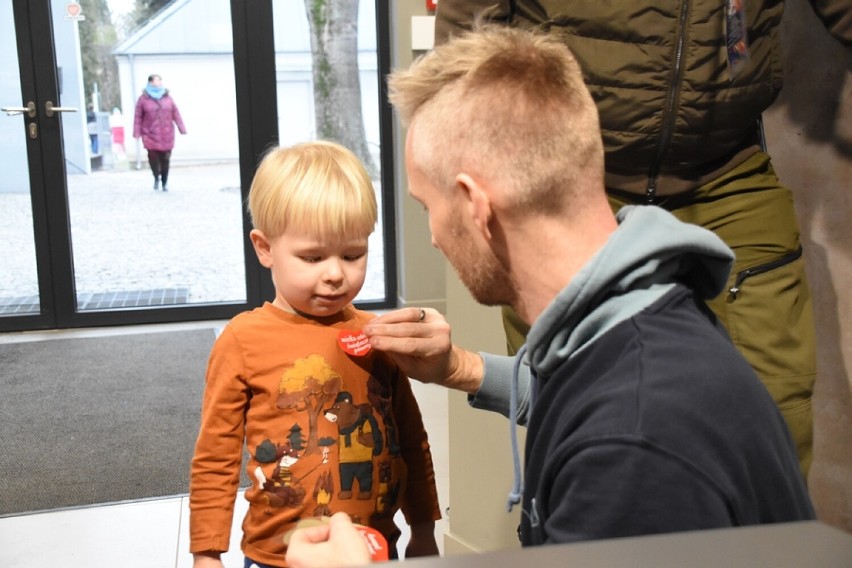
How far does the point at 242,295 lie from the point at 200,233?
46 centimetres

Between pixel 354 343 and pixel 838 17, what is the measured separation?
1.19 meters

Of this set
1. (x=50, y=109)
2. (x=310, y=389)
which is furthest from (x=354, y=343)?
(x=50, y=109)

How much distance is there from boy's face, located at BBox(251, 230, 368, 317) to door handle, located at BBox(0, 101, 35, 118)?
4309mm

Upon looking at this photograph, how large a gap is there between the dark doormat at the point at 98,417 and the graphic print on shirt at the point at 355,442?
1863 mm

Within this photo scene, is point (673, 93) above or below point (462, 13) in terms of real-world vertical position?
below

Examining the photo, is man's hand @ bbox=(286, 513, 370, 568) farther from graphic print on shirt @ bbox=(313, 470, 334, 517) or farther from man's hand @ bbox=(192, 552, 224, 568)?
man's hand @ bbox=(192, 552, 224, 568)

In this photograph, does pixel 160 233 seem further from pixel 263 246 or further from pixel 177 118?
pixel 263 246

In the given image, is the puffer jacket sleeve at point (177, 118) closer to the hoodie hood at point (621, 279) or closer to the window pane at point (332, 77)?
the window pane at point (332, 77)

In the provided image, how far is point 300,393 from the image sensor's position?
141 cm

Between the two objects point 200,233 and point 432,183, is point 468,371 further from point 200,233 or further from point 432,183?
point 200,233

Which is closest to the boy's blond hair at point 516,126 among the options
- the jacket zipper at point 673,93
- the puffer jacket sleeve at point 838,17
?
the jacket zipper at point 673,93

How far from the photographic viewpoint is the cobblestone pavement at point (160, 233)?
558 centimetres

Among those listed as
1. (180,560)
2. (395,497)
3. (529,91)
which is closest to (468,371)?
(395,497)

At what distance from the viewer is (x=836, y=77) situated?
2084 mm
